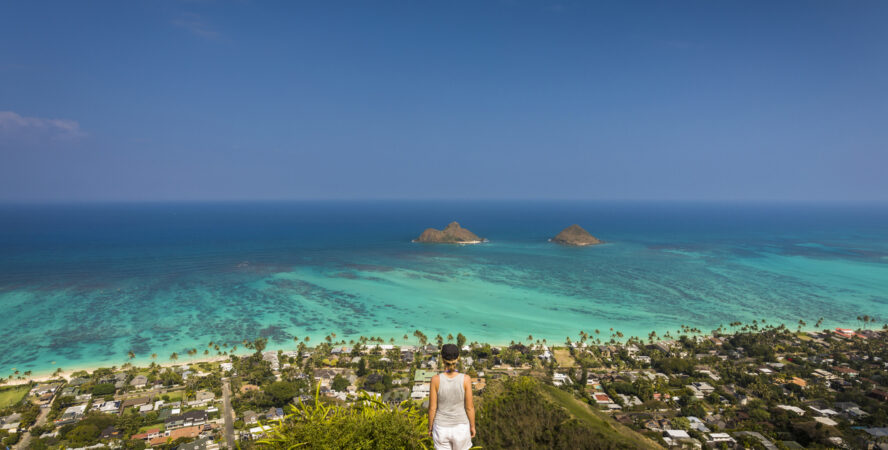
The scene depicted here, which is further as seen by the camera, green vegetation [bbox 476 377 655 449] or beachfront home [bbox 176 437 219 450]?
beachfront home [bbox 176 437 219 450]

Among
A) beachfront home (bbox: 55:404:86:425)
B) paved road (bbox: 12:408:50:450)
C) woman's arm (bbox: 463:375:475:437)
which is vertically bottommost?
paved road (bbox: 12:408:50:450)

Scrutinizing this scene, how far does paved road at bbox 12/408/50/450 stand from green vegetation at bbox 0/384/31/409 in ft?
7.65

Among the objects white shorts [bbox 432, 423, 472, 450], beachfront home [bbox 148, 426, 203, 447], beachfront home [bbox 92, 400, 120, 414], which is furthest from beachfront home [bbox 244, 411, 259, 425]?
white shorts [bbox 432, 423, 472, 450]

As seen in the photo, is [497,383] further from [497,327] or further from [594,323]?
[594,323]

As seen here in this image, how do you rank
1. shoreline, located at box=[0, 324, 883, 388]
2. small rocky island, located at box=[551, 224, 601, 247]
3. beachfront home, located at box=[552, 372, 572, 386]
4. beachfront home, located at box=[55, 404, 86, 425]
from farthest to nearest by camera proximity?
small rocky island, located at box=[551, 224, 601, 247] < beachfront home, located at box=[552, 372, 572, 386] < shoreline, located at box=[0, 324, 883, 388] < beachfront home, located at box=[55, 404, 86, 425]

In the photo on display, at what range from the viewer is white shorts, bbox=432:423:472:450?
390 cm

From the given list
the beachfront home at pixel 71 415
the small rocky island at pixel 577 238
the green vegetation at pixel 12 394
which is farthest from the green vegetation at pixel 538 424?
the small rocky island at pixel 577 238

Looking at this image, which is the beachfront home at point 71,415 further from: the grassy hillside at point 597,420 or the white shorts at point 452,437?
the white shorts at point 452,437

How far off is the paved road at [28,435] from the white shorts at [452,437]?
1014 inches

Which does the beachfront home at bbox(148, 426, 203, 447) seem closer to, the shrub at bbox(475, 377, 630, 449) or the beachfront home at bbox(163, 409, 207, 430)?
the beachfront home at bbox(163, 409, 207, 430)

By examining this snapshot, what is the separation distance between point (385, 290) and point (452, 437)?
43012mm

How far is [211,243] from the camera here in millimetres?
77625

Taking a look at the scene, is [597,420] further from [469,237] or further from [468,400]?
[469,237]

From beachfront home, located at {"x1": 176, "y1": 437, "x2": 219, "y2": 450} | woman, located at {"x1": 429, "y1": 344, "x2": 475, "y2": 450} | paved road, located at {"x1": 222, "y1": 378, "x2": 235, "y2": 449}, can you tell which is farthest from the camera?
paved road, located at {"x1": 222, "y1": 378, "x2": 235, "y2": 449}
